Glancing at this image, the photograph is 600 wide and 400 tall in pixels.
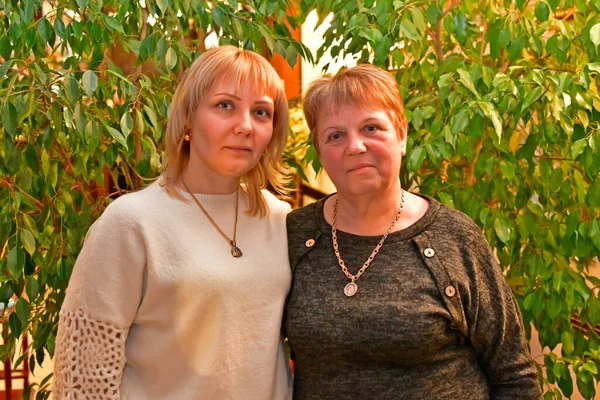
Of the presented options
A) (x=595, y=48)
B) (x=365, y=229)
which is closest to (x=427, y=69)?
(x=595, y=48)

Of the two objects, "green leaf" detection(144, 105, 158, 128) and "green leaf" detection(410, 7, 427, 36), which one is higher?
"green leaf" detection(410, 7, 427, 36)

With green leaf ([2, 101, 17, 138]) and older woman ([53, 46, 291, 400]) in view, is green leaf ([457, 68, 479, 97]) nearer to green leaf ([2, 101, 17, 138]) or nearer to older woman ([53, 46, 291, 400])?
older woman ([53, 46, 291, 400])

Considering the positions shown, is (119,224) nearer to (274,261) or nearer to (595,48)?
(274,261)

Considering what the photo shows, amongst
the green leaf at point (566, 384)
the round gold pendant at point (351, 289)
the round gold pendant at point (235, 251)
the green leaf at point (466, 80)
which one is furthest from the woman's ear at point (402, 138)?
the green leaf at point (566, 384)

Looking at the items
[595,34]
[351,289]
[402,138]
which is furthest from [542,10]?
[351,289]

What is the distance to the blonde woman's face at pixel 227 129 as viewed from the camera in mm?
1490

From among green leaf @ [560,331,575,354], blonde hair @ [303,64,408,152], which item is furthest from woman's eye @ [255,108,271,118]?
green leaf @ [560,331,575,354]

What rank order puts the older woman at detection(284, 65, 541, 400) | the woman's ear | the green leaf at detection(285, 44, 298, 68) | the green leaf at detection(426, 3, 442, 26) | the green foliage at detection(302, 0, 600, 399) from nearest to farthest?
the older woman at detection(284, 65, 541, 400)
the woman's ear
the green foliage at detection(302, 0, 600, 399)
the green leaf at detection(426, 3, 442, 26)
the green leaf at detection(285, 44, 298, 68)

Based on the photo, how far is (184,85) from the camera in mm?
1529

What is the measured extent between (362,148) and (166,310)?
527 mm

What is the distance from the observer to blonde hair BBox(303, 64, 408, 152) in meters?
1.56

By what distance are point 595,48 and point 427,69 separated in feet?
1.40

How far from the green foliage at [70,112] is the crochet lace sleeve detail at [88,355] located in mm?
335

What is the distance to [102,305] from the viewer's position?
1.42 meters
